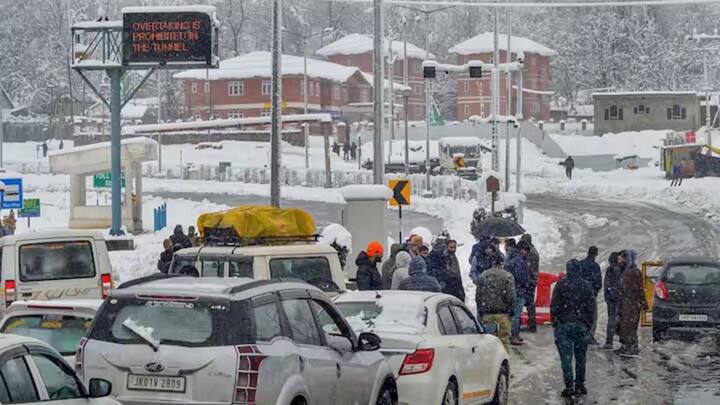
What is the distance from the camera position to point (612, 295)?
21.6 metres

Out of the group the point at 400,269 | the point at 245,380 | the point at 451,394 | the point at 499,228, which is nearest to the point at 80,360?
the point at 245,380

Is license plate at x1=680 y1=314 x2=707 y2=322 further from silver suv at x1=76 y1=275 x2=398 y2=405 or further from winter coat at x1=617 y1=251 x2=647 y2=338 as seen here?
silver suv at x1=76 y1=275 x2=398 y2=405

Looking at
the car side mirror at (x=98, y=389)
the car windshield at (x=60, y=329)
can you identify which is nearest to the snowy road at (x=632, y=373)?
the car windshield at (x=60, y=329)

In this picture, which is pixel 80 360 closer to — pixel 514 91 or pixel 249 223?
pixel 249 223

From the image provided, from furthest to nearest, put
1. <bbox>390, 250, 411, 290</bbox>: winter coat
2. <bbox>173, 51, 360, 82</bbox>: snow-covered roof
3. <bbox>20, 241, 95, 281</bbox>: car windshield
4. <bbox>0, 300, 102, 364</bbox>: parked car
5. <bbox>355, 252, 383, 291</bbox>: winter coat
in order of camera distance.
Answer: <bbox>173, 51, 360, 82</bbox>: snow-covered roof < <bbox>355, 252, 383, 291</bbox>: winter coat < <bbox>20, 241, 95, 281</bbox>: car windshield < <bbox>390, 250, 411, 290</bbox>: winter coat < <bbox>0, 300, 102, 364</bbox>: parked car

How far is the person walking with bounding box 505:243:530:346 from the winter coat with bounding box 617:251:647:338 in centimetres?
182

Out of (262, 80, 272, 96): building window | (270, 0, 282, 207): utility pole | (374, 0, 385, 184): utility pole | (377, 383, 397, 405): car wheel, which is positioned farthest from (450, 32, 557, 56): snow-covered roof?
(377, 383, 397, 405): car wheel

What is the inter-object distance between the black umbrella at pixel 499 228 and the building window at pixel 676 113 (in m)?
72.4

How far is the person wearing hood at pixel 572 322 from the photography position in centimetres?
1614

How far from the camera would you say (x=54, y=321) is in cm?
1255

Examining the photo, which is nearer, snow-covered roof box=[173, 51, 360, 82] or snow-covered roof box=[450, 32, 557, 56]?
snow-covered roof box=[173, 51, 360, 82]

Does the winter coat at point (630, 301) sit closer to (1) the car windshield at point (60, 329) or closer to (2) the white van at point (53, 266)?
(2) the white van at point (53, 266)

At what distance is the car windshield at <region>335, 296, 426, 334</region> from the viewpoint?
12922 millimetres

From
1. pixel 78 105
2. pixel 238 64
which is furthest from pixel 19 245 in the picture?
pixel 78 105
